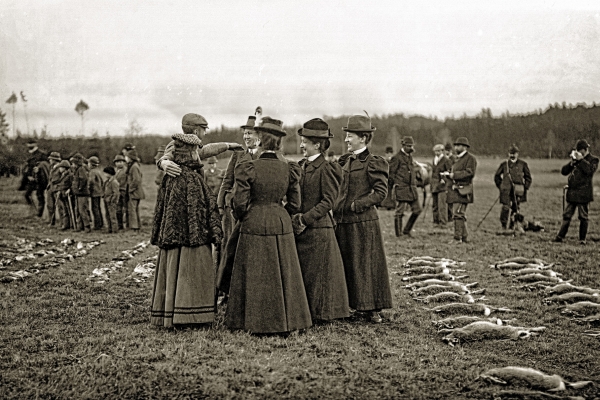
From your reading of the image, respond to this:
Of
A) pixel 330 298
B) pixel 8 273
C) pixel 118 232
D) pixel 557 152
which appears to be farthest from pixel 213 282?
pixel 557 152

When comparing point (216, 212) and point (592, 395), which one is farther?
point (216, 212)

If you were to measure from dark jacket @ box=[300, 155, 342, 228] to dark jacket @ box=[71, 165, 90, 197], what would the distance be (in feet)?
42.3

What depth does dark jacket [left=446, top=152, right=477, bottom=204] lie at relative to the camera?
48.6 ft

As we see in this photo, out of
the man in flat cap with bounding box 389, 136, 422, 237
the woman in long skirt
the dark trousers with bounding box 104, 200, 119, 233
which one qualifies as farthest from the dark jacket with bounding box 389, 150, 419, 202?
the woman in long skirt

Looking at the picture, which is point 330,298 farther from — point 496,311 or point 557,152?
point 557,152

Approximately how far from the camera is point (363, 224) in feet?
25.5

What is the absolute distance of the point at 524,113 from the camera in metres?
35.8

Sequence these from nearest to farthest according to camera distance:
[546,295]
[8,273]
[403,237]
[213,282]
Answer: [213,282], [546,295], [8,273], [403,237]

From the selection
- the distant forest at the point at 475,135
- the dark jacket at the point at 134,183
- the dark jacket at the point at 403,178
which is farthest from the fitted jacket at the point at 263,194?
the distant forest at the point at 475,135

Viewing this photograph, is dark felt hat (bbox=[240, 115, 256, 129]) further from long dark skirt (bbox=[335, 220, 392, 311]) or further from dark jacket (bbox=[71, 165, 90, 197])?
dark jacket (bbox=[71, 165, 90, 197])

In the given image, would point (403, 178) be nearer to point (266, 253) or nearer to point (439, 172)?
point (439, 172)

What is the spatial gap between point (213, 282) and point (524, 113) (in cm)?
3267

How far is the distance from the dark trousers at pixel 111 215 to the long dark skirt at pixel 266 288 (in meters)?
12.3

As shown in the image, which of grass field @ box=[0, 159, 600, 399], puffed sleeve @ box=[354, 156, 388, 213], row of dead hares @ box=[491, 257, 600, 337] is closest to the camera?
grass field @ box=[0, 159, 600, 399]
